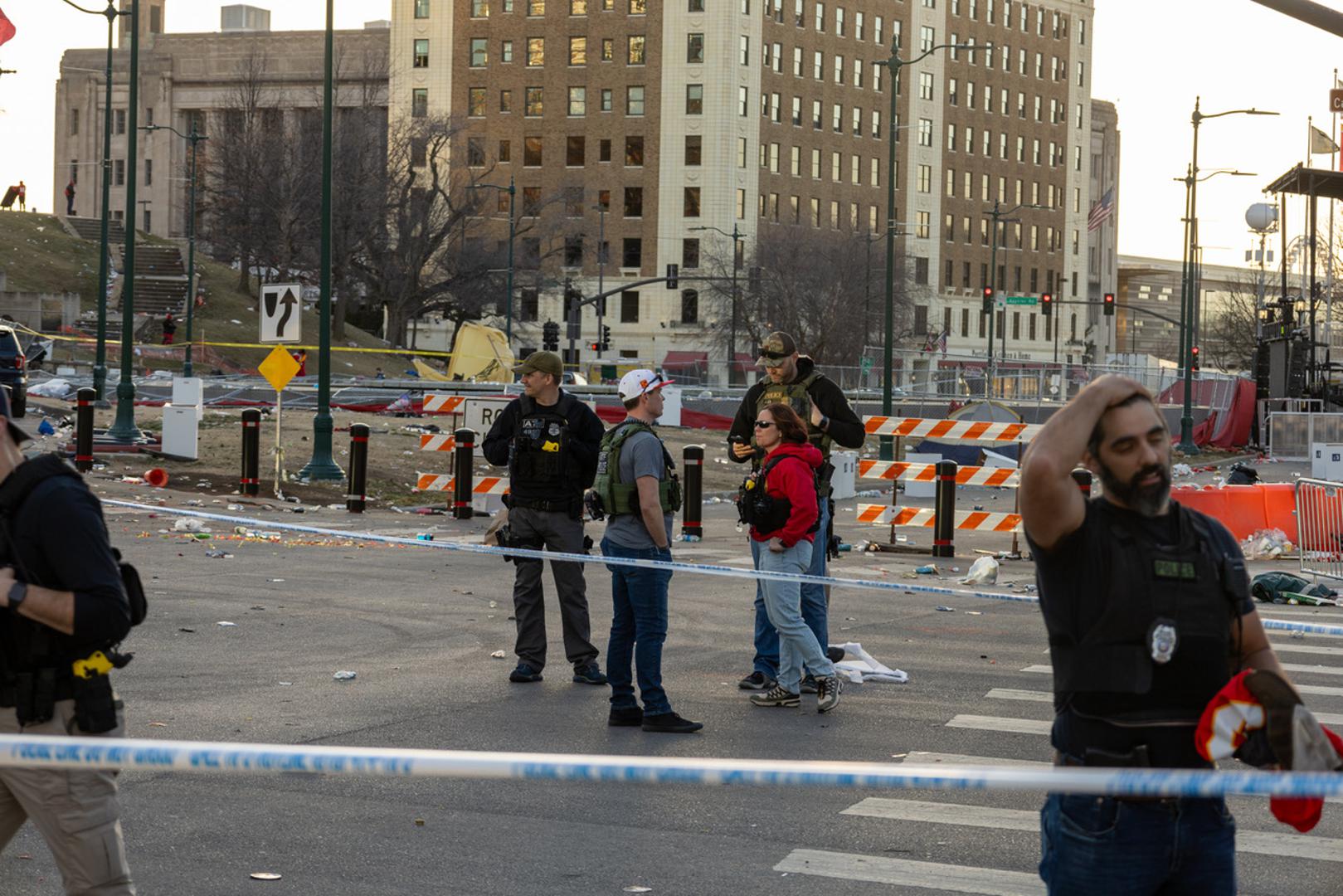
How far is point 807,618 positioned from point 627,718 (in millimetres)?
1552

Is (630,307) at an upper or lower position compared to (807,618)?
upper

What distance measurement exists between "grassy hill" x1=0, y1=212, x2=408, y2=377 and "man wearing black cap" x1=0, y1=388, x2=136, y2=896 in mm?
61318

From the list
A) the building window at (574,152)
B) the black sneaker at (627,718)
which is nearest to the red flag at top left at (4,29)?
the black sneaker at (627,718)

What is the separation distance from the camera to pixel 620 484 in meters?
9.96

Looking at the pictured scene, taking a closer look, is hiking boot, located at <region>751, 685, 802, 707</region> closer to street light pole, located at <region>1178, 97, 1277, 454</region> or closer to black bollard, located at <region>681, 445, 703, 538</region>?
black bollard, located at <region>681, 445, 703, 538</region>

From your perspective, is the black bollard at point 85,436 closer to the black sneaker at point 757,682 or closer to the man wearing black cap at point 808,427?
the man wearing black cap at point 808,427

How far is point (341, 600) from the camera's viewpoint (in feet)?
A: 50.1

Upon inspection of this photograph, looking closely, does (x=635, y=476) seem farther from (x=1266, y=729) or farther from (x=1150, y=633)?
(x=1266, y=729)

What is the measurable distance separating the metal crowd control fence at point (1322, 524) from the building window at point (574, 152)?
309 ft

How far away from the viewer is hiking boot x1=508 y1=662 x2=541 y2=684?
11.4 meters

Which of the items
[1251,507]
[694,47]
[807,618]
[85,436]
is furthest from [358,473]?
[694,47]

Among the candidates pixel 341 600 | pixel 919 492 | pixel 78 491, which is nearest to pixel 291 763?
pixel 78 491

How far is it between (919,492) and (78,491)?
26853mm

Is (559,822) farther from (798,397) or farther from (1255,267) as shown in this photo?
(1255,267)
